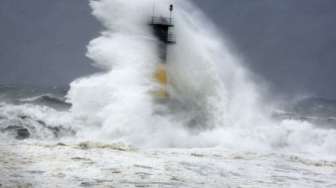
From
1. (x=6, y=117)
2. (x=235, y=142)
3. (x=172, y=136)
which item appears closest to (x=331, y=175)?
(x=235, y=142)

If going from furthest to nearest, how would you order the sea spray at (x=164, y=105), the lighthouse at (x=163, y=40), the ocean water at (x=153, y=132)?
the lighthouse at (x=163, y=40), the sea spray at (x=164, y=105), the ocean water at (x=153, y=132)

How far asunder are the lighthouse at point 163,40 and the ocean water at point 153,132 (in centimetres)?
28

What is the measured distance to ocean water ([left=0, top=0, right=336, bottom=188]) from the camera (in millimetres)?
9766

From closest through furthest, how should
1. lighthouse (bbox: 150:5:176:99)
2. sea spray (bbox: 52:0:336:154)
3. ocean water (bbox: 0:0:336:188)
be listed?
ocean water (bbox: 0:0:336:188), sea spray (bbox: 52:0:336:154), lighthouse (bbox: 150:5:176:99)

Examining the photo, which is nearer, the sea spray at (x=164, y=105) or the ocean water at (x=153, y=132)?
the ocean water at (x=153, y=132)

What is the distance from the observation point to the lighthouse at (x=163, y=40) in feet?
61.7

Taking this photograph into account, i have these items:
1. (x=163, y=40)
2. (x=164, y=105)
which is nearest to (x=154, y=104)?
(x=164, y=105)

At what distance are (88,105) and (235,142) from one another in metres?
5.90

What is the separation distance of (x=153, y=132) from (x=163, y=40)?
6148 mm

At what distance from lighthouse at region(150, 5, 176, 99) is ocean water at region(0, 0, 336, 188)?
28 centimetres

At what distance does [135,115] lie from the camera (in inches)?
627

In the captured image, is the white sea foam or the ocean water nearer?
the ocean water

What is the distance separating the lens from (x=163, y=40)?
20.4m

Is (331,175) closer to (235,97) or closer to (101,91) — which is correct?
(101,91)
